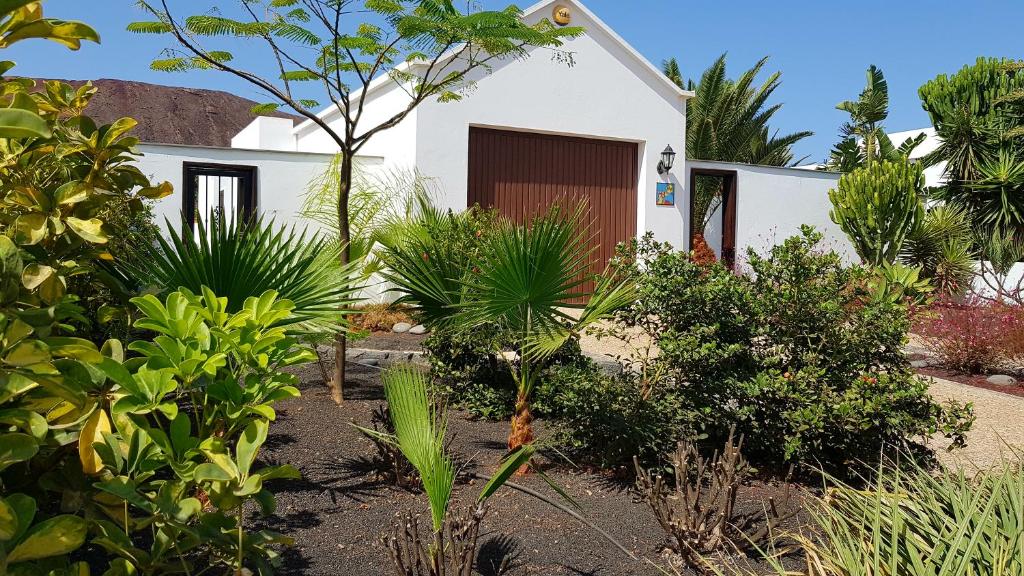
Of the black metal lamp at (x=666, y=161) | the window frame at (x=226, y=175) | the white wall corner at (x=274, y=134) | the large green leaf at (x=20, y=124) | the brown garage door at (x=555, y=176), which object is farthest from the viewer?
the white wall corner at (x=274, y=134)

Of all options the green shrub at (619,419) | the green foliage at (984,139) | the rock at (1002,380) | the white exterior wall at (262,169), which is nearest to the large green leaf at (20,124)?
the green shrub at (619,419)

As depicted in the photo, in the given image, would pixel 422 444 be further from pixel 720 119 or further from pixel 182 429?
pixel 720 119

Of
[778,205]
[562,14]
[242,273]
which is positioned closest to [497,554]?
[242,273]

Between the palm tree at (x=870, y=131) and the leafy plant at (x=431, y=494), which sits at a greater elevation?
the palm tree at (x=870, y=131)

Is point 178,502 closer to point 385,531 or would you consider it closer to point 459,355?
point 385,531

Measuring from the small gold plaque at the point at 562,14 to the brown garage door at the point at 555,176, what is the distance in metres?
1.83

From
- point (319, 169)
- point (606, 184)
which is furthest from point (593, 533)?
point (606, 184)

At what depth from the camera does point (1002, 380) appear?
8719 millimetres

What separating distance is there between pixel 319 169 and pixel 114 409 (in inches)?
420

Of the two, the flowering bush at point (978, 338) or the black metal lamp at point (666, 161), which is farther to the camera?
the black metal lamp at point (666, 161)

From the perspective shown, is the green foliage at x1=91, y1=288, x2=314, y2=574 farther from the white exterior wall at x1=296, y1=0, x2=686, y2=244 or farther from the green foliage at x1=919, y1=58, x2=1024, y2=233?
the green foliage at x1=919, y1=58, x2=1024, y2=233

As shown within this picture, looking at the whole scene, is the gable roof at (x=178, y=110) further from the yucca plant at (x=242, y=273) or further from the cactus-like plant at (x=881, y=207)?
the yucca plant at (x=242, y=273)

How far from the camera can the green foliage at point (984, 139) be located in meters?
16.6

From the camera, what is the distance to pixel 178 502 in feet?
6.08
